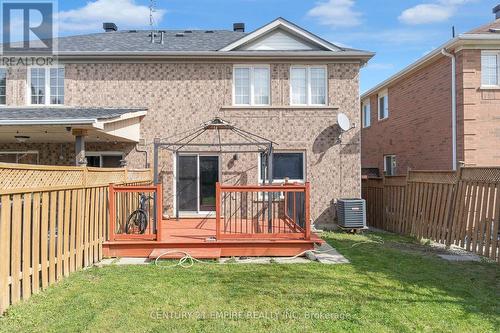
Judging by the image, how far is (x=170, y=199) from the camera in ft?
39.3

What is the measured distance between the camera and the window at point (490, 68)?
11836 mm

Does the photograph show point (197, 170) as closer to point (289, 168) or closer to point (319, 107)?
point (289, 168)

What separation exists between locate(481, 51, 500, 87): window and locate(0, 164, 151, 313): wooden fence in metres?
11.6

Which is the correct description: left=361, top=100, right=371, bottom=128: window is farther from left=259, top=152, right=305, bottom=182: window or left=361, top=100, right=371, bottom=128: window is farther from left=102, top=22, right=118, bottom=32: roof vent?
left=102, top=22, right=118, bottom=32: roof vent

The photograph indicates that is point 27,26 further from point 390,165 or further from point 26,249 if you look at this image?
point 390,165

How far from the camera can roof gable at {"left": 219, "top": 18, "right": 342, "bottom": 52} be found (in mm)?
12211

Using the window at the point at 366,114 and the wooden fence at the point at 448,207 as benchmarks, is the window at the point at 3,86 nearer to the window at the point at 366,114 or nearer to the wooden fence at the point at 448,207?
the wooden fence at the point at 448,207

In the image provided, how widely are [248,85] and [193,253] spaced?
654 centimetres

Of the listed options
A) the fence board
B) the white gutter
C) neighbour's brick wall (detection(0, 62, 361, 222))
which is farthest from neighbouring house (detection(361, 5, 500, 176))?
the fence board

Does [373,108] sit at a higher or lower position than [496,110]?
higher

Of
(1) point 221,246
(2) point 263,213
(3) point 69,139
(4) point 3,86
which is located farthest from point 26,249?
(4) point 3,86

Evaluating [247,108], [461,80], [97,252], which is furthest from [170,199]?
[461,80]

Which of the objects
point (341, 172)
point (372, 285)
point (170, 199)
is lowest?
point (372, 285)

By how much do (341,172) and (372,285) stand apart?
669cm
